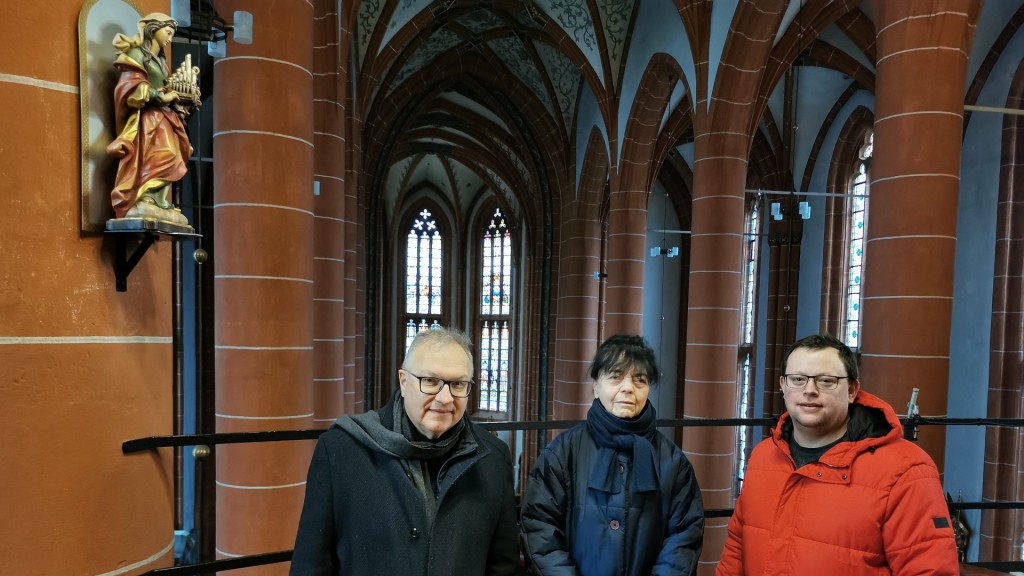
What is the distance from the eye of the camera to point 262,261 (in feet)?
15.1

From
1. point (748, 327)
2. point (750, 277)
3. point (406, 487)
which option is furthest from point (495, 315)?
point (406, 487)

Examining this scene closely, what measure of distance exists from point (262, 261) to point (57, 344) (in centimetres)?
271

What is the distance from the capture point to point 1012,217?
958 cm

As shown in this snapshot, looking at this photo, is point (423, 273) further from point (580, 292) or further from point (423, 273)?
point (580, 292)

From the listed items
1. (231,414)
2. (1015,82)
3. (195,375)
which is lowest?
(195,375)

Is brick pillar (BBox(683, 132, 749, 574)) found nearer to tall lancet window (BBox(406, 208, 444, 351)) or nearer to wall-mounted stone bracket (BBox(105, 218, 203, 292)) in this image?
wall-mounted stone bracket (BBox(105, 218, 203, 292))

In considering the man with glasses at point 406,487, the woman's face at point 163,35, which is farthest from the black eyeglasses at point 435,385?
the woman's face at point 163,35

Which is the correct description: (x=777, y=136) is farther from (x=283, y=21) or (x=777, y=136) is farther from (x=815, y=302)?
(x=283, y=21)

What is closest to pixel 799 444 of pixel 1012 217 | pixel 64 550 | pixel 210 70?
pixel 64 550

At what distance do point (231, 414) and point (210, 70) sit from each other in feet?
24.9

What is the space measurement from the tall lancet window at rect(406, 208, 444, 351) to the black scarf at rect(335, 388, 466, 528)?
2515cm

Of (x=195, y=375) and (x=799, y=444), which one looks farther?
(x=195, y=375)

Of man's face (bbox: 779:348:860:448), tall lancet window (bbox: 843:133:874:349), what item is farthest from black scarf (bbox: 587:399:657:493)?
tall lancet window (bbox: 843:133:874:349)

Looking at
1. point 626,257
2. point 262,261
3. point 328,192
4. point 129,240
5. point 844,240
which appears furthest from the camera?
point 844,240
